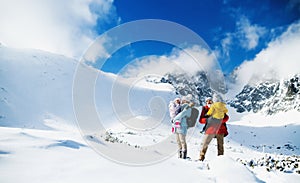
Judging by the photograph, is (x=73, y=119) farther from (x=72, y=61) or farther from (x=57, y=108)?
(x=72, y=61)

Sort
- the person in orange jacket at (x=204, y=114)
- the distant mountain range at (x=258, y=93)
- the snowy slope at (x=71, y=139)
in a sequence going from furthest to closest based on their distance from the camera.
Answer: the distant mountain range at (x=258, y=93) < the person in orange jacket at (x=204, y=114) < the snowy slope at (x=71, y=139)

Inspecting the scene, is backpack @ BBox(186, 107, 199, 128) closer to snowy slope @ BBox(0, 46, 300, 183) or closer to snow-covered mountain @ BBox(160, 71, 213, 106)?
snowy slope @ BBox(0, 46, 300, 183)

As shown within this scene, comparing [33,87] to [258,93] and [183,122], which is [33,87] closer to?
[183,122]

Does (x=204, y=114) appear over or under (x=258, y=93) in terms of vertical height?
under

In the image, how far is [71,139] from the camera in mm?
6336

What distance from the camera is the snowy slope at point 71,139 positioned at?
3.91m

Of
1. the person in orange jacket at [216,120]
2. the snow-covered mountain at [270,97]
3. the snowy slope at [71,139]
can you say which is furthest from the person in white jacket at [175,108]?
the snow-covered mountain at [270,97]

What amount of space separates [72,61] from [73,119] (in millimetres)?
12538

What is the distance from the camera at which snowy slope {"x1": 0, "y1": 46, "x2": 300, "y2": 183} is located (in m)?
3.91

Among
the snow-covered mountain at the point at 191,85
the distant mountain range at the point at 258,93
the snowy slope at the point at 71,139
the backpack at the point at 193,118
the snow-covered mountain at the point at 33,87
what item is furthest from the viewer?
the distant mountain range at the point at 258,93

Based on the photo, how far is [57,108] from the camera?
1959 centimetres

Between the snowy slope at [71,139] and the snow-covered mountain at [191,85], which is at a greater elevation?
the snow-covered mountain at [191,85]

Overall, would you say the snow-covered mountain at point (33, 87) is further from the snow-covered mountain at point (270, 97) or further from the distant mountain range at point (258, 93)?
the snow-covered mountain at point (270, 97)

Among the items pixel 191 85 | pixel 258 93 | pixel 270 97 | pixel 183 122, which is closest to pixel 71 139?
pixel 183 122
